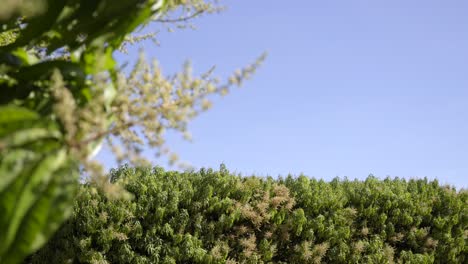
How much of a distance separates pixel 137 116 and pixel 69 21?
50 centimetres

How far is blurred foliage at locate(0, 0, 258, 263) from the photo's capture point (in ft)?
6.34

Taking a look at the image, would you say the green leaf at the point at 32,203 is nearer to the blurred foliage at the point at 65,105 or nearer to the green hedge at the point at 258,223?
the blurred foliage at the point at 65,105

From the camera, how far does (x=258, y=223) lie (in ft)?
27.9

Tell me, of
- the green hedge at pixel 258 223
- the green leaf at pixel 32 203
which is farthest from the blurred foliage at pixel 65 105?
the green hedge at pixel 258 223

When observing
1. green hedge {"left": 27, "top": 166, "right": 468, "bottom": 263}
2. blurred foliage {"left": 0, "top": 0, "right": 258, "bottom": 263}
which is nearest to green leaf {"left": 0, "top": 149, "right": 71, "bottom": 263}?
blurred foliage {"left": 0, "top": 0, "right": 258, "bottom": 263}

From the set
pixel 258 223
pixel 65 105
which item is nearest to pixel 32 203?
pixel 65 105

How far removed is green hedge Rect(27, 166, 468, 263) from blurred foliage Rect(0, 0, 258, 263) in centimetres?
474

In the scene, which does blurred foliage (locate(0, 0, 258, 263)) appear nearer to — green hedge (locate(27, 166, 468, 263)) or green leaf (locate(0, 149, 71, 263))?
green leaf (locate(0, 149, 71, 263))

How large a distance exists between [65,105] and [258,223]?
681cm

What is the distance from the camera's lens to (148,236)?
25.9 feet

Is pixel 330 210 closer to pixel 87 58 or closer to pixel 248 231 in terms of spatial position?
pixel 248 231

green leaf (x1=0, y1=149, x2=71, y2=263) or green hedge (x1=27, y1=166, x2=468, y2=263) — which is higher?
green hedge (x1=27, y1=166, x2=468, y2=263)

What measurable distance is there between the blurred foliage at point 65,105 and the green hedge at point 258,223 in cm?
474

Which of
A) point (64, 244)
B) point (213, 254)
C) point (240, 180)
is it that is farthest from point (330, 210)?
point (64, 244)
